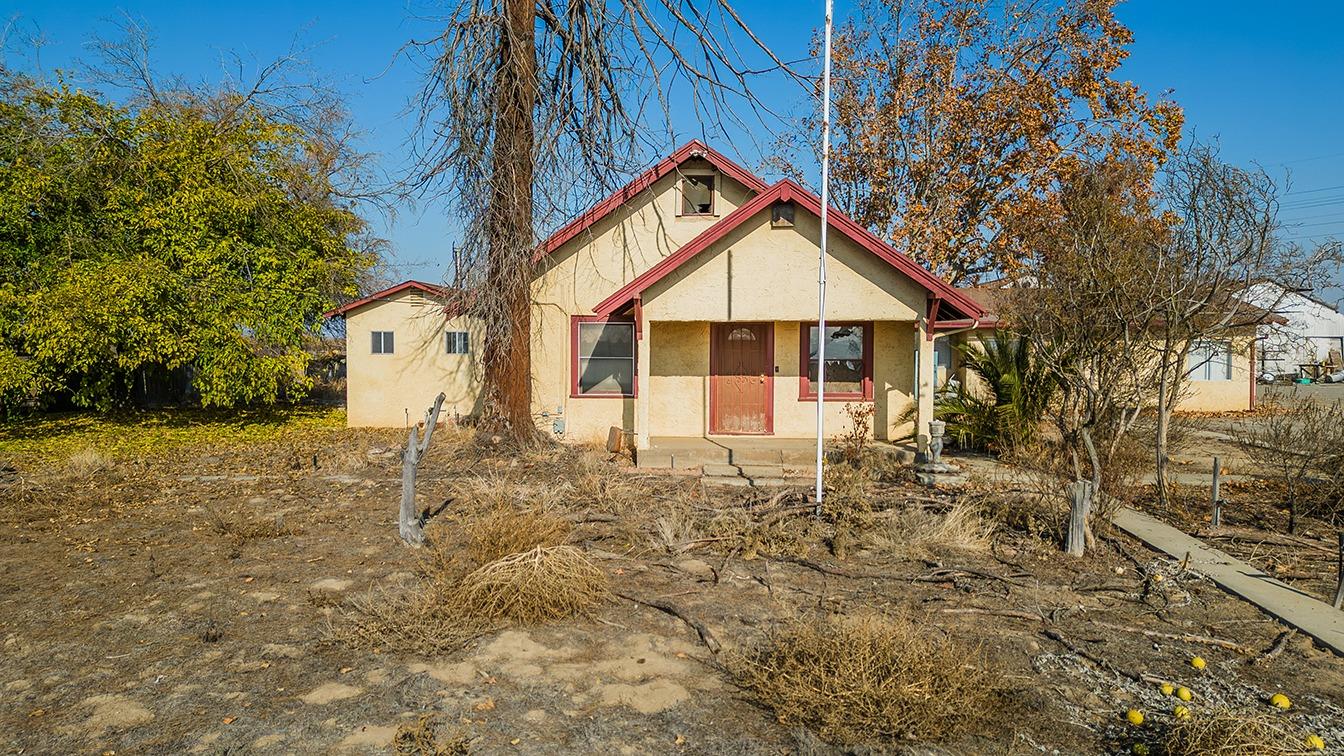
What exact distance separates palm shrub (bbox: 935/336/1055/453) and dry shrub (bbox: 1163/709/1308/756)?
9004 millimetres

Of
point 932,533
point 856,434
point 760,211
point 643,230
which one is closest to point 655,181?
point 643,230

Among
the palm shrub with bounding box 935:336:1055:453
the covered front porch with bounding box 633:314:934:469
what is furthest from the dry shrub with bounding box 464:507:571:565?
the palm shrub with bounding box 935:336:1055:453

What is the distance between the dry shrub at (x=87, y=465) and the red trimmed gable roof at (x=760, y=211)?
308 inches

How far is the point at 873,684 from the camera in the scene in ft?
13.8

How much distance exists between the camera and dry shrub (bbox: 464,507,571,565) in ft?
20.7

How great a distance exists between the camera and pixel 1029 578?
673 centimetres

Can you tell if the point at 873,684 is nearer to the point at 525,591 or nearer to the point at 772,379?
the point at 525,591

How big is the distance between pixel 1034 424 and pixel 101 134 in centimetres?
1960

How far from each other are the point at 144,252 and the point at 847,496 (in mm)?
15458

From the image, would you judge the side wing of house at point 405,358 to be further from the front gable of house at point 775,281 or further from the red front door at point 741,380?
the front gable of house at point 775,281

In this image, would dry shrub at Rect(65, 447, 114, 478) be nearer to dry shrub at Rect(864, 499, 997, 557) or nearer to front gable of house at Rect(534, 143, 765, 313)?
front gable of house at Rect(534, 143, 765, 313)

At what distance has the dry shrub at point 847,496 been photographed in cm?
830

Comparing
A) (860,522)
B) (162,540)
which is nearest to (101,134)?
(162,540)

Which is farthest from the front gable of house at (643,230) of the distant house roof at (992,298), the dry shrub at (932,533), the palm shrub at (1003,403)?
the dry shrub at (932,533)
